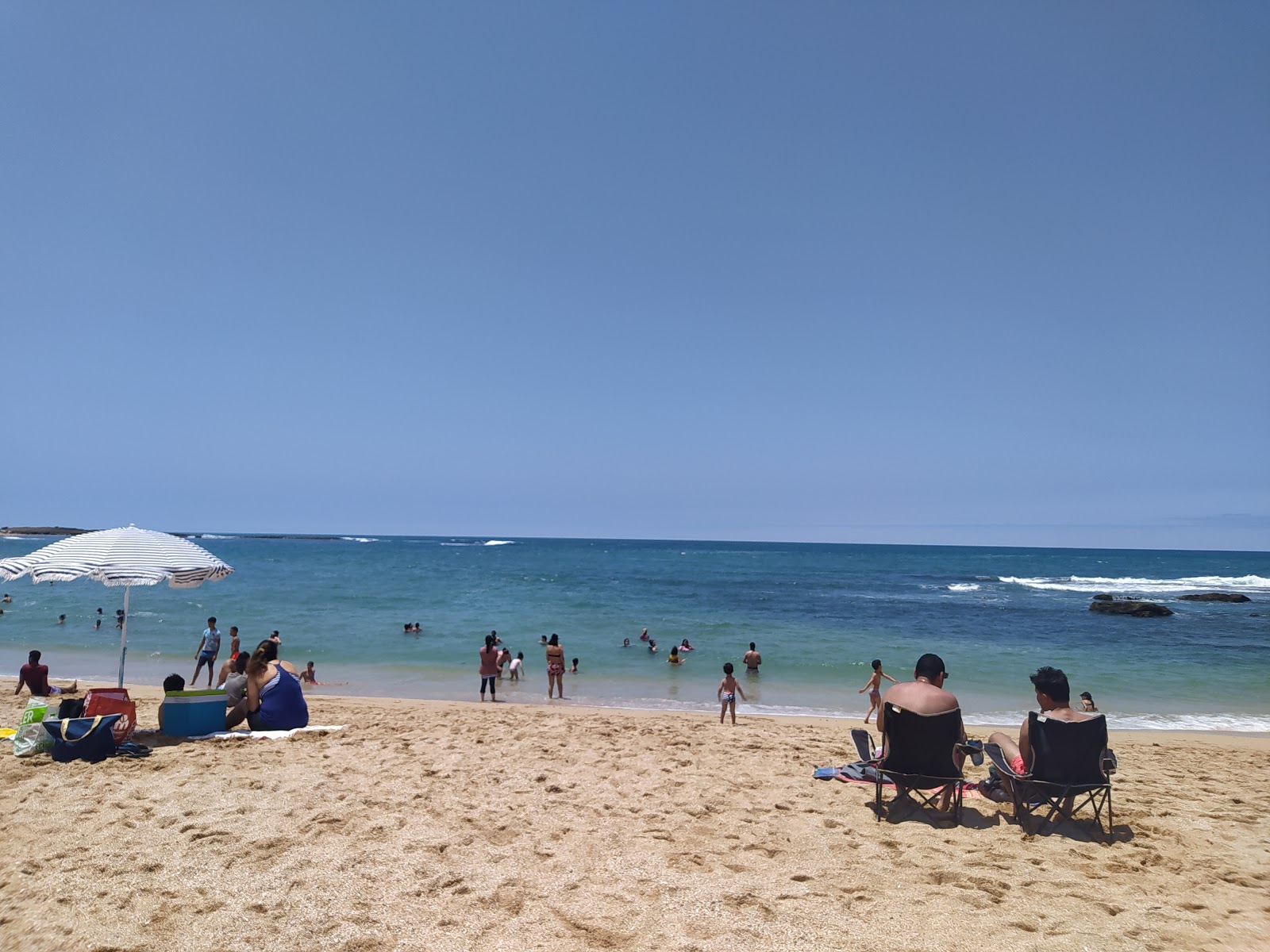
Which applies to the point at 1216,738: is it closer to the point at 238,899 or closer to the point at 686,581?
the point at 238,899

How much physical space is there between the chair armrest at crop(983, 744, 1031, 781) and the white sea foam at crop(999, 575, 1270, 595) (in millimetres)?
52469

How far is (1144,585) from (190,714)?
7049cm

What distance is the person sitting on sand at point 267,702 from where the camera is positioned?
8.31 meters

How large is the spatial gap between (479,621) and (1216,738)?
69.9ft

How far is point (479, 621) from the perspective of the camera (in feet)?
87.8

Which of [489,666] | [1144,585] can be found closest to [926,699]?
[489,666]

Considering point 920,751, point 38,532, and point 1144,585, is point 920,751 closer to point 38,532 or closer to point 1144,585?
point 1144,585

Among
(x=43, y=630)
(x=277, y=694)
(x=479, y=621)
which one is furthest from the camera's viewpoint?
(x=479, y=621)

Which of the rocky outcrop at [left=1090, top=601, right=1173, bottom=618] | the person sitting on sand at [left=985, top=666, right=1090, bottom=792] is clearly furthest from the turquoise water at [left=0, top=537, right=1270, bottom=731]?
the person sitting on sand at [left=985, top=666, right=1090, bottom=792]

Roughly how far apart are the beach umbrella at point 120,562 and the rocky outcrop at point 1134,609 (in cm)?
3892

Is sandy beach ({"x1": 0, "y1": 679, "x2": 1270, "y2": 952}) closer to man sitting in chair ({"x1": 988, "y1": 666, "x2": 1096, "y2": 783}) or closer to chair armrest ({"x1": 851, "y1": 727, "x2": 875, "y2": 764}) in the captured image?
chair armrest ({"x1": 851, "y1": 727, "x2": 875, "y2": 764})

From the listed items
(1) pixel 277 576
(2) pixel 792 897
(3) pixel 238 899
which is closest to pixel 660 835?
(2) pixel 792 897

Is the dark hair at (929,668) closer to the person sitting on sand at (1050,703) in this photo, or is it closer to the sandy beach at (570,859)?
the person sitting on sand at (1050,703)

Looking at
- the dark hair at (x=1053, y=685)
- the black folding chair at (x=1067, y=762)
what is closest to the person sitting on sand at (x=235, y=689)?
the black folding chair at (x=1067, y=762)
